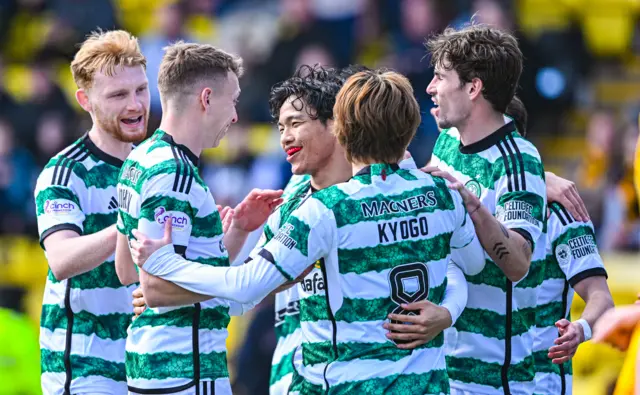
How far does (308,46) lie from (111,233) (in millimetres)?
7412

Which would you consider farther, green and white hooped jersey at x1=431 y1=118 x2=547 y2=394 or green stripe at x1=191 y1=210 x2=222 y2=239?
green and white hooped jersey at x1=431 y1=118 x2=547 y2=394

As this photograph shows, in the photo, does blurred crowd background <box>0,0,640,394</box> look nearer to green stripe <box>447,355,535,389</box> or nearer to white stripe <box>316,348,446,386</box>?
green stripe <box>447,355,535,389</box>

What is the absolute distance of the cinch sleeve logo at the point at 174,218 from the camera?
433 cm

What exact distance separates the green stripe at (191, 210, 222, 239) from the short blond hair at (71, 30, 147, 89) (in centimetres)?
117

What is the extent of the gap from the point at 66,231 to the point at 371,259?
1605mm

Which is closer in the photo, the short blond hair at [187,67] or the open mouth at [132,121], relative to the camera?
the short blond hair at [187,67]

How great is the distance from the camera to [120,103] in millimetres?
5328

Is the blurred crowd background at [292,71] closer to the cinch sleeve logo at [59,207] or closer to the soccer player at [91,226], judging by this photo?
the soccer player at [91,226]

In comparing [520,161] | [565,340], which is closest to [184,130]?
[520,161]

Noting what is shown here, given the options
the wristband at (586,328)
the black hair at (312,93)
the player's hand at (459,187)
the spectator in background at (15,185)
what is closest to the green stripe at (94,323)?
the black hair at (312,93)

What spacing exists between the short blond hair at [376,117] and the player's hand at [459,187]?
145mm

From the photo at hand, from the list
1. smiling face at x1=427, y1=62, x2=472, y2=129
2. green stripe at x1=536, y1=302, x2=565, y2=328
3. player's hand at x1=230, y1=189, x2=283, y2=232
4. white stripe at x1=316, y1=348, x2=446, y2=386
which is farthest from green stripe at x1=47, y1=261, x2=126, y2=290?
green stripe at x1=536, y1=302, x2=565, y2=328

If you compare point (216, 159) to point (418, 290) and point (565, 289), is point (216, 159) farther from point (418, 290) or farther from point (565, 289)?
point (418, 290)

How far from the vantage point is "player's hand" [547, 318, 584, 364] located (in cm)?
493
